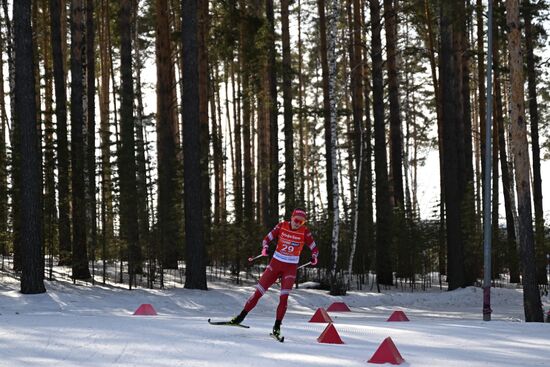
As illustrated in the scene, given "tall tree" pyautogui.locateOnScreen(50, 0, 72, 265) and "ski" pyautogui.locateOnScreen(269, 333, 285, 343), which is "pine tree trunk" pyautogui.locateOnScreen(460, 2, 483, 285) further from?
"ski" pyautogui.locateOnScreen(269, 333, 285, 343)

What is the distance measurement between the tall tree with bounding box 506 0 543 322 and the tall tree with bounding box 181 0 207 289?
7922 millimetres

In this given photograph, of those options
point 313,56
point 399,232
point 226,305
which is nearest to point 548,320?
point 226,305

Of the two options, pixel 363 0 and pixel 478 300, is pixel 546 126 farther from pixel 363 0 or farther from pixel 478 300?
pixel 478 300

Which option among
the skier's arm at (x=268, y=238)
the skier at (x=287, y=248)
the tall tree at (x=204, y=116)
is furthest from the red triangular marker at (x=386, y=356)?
the tall tree at (x=204, y=116)

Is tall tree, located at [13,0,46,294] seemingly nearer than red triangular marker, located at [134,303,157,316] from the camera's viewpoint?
No

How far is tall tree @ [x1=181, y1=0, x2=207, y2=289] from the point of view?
1938 cm

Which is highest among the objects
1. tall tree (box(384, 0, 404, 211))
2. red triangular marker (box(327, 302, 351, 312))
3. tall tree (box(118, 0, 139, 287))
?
tall tree (box(384, 0, 404, 211))

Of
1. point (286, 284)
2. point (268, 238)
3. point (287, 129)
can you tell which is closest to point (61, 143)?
point (287, 129)

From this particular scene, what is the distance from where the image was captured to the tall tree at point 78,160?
802 inches

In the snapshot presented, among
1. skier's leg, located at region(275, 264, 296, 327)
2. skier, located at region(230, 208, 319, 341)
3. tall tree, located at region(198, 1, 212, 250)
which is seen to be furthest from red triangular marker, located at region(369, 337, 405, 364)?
tall tree, located at region(198, 1, 212, 250)

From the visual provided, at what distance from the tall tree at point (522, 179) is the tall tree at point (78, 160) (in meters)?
11.3

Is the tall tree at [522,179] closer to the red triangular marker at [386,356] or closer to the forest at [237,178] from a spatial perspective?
the forest at [237,178]

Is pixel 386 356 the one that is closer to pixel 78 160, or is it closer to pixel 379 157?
pixel 78 160

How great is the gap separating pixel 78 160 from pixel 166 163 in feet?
12.1
